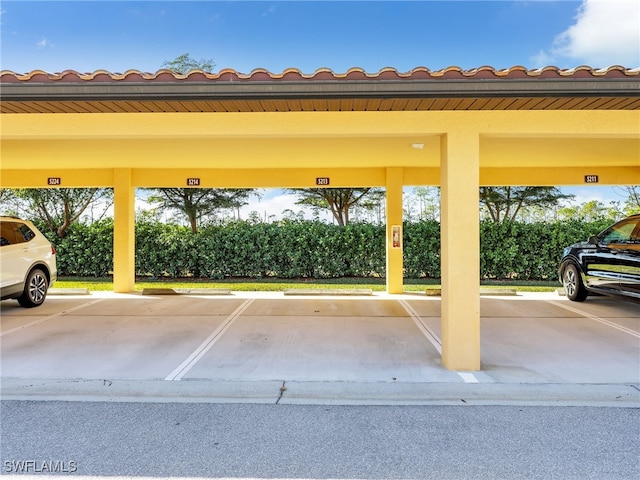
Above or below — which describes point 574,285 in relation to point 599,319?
above

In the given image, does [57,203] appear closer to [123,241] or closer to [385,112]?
[123,241]

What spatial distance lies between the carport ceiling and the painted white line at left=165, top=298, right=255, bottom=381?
2870 millimetres

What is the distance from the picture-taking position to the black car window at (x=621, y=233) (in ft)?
24.2

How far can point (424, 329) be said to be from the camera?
6.39 m

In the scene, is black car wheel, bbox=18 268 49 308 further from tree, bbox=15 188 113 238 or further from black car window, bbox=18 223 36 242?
tree, bbox=15 188 113 238

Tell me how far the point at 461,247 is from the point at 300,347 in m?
2.47

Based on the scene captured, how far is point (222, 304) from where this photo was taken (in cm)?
849

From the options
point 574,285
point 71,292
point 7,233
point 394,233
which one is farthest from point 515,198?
point 7,233

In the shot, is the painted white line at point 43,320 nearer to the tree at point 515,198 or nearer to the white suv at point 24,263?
the white suv at point 24,263

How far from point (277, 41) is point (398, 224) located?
646cm

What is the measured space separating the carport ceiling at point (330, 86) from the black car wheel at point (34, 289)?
17.1ft

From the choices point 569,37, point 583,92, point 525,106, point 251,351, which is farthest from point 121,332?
point 569,37

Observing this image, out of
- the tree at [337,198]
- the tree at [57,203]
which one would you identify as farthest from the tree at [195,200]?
the tree at [337,198]

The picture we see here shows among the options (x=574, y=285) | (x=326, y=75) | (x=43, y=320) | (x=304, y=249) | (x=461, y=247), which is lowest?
(x=43, y=320)
